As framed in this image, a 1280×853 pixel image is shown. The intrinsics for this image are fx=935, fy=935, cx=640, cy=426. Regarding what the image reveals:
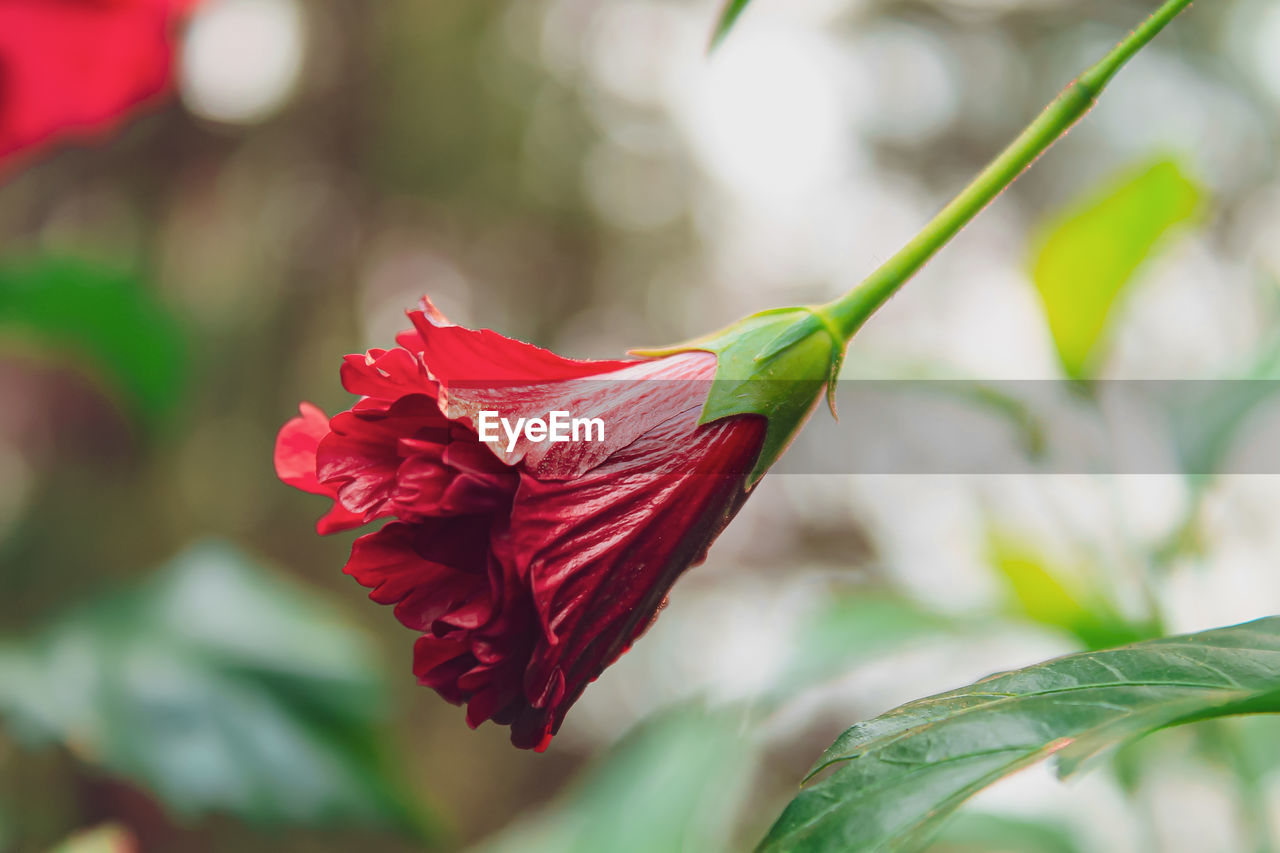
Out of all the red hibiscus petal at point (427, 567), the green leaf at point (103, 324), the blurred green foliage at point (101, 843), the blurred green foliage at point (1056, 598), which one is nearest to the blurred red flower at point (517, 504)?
the red hibiscus petal at point (427, 567)

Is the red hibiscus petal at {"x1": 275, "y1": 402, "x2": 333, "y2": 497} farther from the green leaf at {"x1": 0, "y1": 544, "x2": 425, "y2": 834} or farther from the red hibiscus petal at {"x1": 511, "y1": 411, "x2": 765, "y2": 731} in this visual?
the green leaf at {"x1": 0, "y1": 544, "x2": 425, "y2": 834}


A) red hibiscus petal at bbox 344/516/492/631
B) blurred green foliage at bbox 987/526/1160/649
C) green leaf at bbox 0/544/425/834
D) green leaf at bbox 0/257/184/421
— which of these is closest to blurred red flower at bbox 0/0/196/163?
green leaf at bbox 0/257/184/421

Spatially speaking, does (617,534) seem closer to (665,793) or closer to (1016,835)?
(665,793)

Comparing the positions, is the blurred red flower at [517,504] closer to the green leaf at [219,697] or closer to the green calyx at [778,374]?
the green calyx at [778,374]

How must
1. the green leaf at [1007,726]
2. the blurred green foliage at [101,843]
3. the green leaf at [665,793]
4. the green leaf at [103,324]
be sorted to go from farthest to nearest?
the green leaf at [103,324] < the green leaf at [665,793] < the blurred green foliage at [101,843] < the green leaf at [1007,726]

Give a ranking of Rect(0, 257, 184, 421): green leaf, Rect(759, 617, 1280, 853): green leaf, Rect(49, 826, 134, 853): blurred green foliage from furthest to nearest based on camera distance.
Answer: Rect(0, 257, 184, 421): green leaf, Rect(49, 826, 134, 853): blurred green foliage, Rect(759, 617, 1280, 853): green leaf

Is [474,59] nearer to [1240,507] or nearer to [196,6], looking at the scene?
[196,6]

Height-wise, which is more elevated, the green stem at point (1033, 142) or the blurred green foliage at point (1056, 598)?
the blurred green foliage at point (1056, 598)
